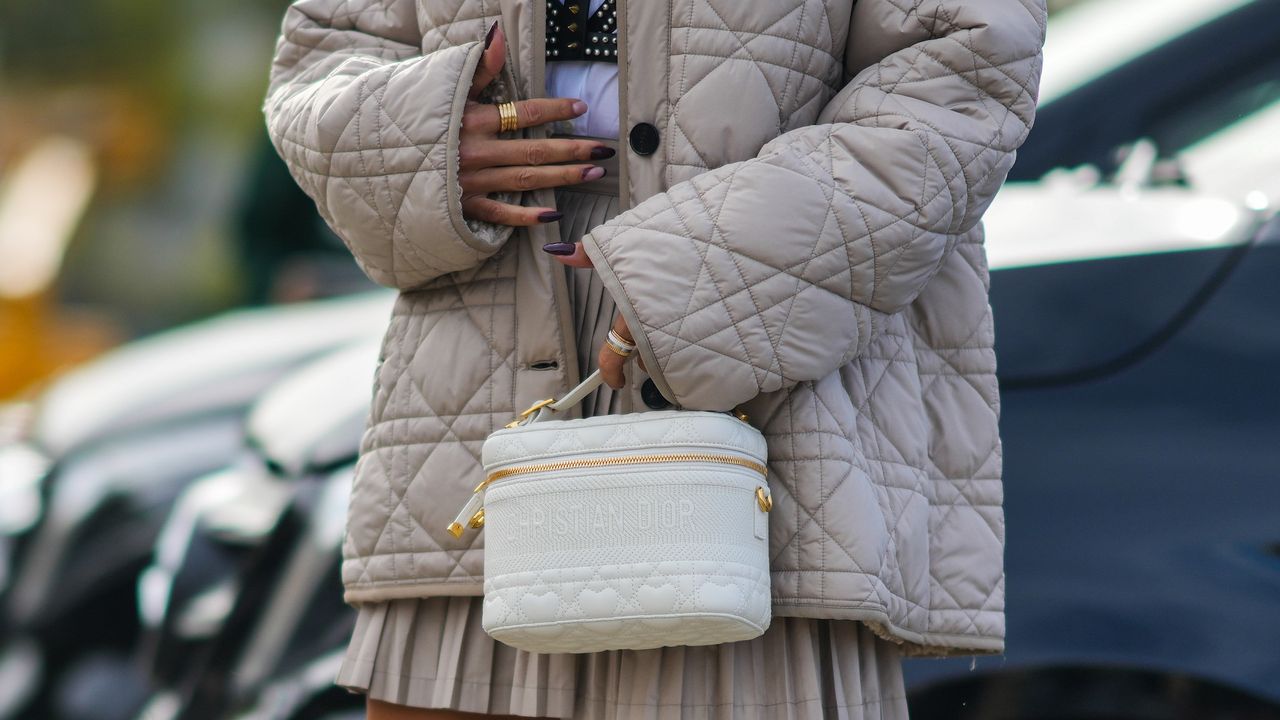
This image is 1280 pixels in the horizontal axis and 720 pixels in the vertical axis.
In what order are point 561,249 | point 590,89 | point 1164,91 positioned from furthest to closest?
point 1164,91, point 590,89, point 561,249

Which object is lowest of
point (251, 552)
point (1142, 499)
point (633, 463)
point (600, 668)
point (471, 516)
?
point (251, 552)

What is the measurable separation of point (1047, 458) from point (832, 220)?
71cm

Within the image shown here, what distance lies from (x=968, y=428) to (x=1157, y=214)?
667 millimetres

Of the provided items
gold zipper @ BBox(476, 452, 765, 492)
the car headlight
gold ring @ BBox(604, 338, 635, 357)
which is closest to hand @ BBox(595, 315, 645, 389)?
gold ring @ BBox(604, 338, 635, 357)

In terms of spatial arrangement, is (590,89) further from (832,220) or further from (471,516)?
(471,516)

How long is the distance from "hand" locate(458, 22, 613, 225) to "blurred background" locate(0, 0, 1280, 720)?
2.50ft

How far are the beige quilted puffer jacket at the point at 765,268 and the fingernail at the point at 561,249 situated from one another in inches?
1.5

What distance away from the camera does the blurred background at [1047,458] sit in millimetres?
1788

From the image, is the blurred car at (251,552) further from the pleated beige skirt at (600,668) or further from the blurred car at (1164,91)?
the blurred car at (1164,91)

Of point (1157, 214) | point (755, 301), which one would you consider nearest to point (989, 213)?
point (1157, 214)

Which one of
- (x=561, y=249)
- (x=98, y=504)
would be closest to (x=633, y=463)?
(x=561, y=249)

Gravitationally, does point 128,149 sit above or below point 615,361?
below

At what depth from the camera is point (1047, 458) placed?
1.86 meters

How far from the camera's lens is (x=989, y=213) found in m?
2.10
